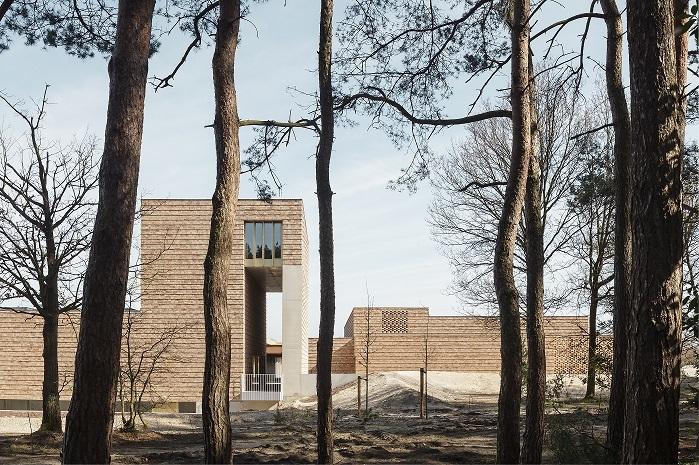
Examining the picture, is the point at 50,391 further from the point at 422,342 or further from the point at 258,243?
the point at 422,342

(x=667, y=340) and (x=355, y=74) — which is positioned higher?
(x=355, y=74)

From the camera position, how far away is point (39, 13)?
10.5m

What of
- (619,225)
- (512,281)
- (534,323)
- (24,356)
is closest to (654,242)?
(619,225)

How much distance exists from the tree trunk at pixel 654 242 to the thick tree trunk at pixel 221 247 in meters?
5.11

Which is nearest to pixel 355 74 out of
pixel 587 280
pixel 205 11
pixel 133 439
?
pixel 205 11

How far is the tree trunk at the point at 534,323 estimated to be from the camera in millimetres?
10141

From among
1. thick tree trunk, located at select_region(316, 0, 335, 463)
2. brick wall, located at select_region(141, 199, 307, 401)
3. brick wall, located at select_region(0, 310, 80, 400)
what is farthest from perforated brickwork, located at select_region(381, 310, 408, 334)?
thick tree trunk, located at select_region(316, 0, 335, 463)

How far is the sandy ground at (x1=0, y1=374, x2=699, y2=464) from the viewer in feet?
36.2

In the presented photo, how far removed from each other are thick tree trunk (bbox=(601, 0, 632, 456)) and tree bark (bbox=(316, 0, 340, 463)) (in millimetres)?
Result: 3461

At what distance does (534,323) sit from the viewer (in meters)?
10.4

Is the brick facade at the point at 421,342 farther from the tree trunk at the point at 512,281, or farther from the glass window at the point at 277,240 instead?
the tree trunk at the point at 512,281

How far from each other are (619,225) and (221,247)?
4452 mm

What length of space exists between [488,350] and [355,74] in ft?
98.5

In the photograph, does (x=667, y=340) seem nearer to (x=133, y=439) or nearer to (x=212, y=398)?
(x=212, y=398)
